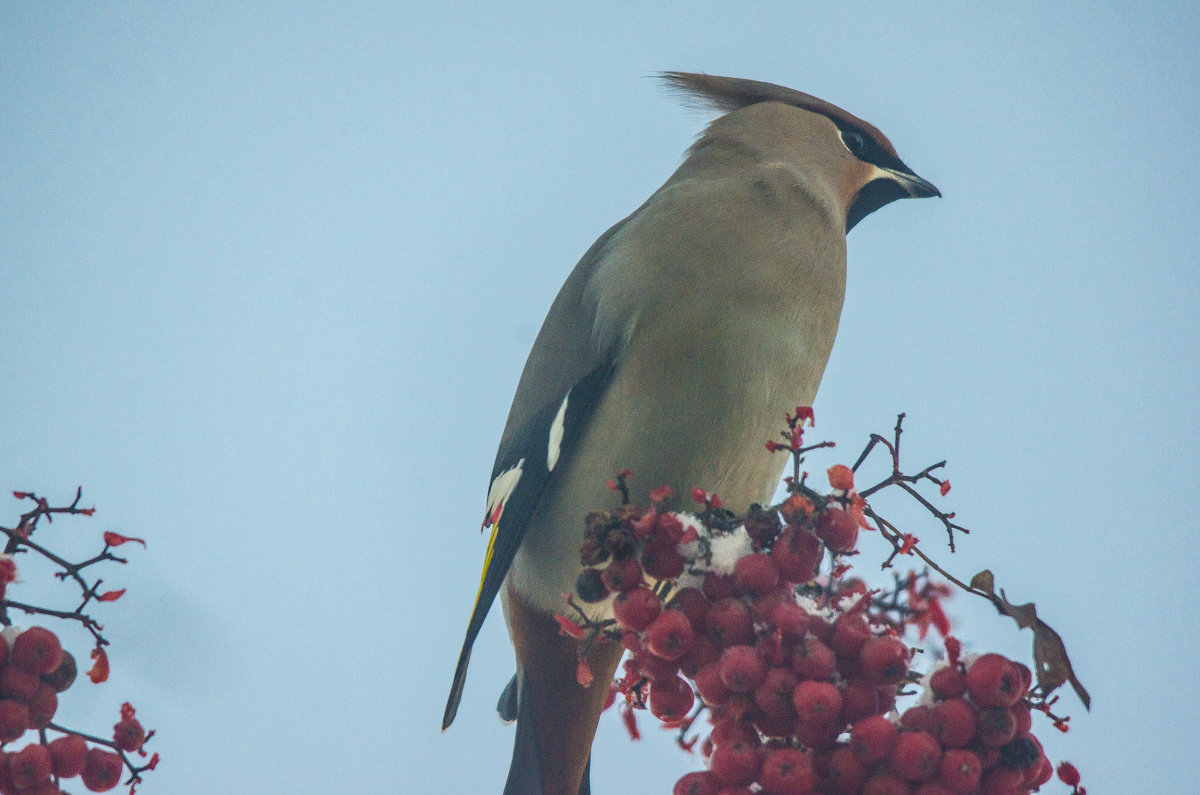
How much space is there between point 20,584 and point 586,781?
3.49ft

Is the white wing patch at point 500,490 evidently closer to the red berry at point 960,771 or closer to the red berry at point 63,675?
the red berry at point 63,675

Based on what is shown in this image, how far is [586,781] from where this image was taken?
198 centimetres

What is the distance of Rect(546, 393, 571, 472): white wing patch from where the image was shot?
6.52 ft

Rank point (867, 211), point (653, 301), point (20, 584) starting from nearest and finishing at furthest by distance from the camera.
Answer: point (20, 584)
point (653, 301)
point (867, 211)

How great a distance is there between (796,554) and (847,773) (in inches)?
10.6

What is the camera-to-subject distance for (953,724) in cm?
110

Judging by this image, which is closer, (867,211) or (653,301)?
(653,301)

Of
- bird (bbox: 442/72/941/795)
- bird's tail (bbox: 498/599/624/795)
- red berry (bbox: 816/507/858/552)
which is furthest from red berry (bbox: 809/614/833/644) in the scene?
bird's tail (bbox: 498/599/624/795)

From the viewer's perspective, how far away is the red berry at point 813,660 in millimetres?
1161

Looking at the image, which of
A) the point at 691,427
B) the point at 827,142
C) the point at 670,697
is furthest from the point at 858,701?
the point at 827,142

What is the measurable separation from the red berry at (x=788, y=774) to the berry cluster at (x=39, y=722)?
758mm

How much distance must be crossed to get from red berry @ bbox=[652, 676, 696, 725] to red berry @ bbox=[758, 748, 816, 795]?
0.74 ft

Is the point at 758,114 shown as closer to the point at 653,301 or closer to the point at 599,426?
the point at 653,301

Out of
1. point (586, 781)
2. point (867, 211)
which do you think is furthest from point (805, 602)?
point (867, 211)
